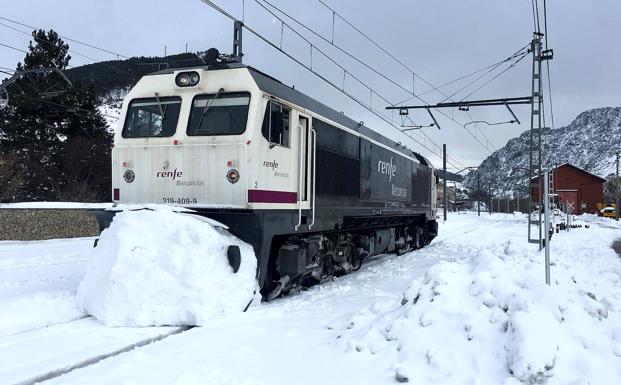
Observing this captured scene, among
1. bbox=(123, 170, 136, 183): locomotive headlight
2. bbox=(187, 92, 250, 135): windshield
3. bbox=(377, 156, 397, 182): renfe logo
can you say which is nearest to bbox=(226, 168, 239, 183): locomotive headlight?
bbox=(187, 92, 250, 135): windshield

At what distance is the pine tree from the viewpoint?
31484 mm

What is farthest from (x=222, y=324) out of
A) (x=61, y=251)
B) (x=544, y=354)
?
(x=61, y=251)

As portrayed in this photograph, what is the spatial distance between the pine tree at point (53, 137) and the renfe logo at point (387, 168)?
22.8 m

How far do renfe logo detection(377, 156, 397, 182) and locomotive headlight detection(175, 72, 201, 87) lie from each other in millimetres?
6368

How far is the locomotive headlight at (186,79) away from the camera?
322 inches

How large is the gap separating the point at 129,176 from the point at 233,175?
1976 millimetres

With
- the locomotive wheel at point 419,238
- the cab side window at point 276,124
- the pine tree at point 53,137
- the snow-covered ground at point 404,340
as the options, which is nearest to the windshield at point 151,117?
the cab side window at point 276,124

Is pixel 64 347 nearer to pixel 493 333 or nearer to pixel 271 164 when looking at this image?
pixel 271 164

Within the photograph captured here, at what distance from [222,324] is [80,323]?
1.76 m

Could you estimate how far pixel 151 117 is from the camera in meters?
8.51

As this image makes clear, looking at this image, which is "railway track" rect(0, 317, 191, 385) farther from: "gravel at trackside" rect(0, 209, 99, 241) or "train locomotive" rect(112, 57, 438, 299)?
"gravel at trackside" rect(0, 209, 99, 241)

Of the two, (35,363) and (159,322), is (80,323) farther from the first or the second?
(35,363)

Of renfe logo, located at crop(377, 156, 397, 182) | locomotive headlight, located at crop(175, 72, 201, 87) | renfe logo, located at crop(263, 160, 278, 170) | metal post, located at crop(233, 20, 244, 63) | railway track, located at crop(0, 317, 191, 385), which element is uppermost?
metal post, located at crop(233, 20, 244, 63)

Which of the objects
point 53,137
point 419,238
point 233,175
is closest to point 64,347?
point 233,175
